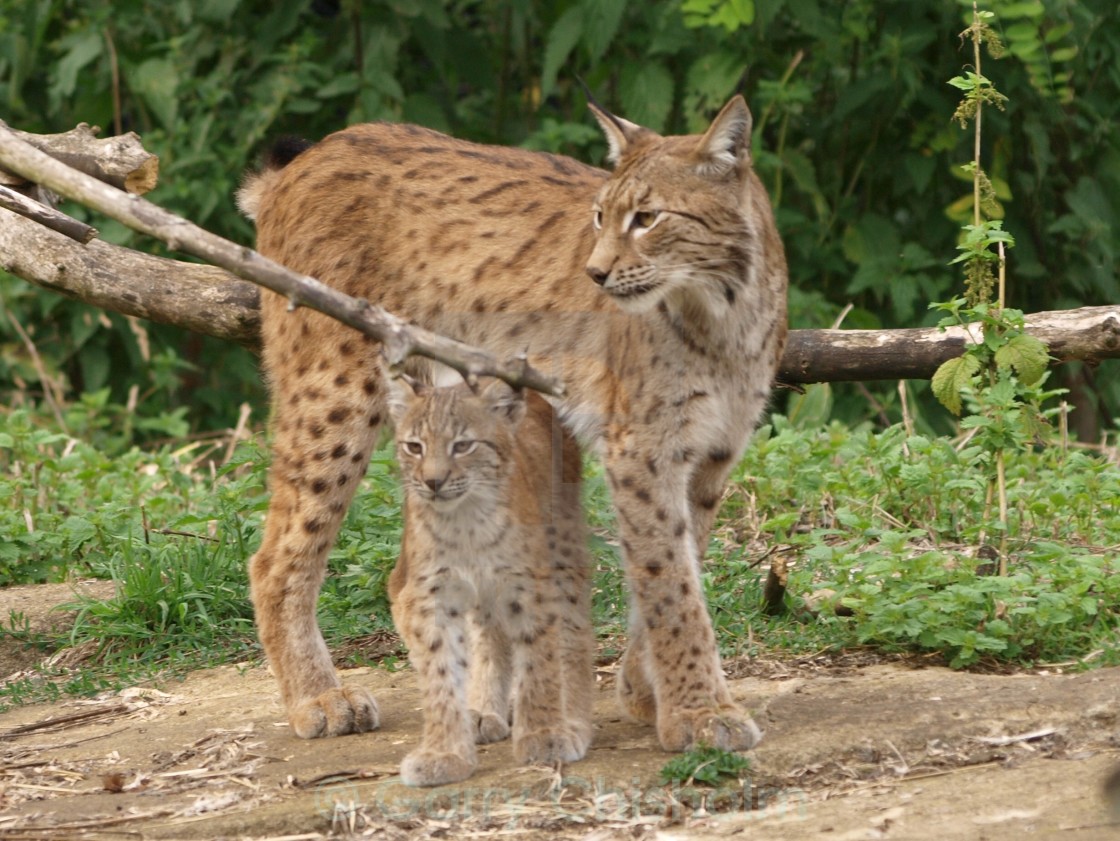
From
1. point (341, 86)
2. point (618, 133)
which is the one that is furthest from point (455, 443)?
point (341, 86)

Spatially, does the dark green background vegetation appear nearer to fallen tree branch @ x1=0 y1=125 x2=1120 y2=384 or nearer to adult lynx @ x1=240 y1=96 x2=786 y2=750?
fallen tree branch @ x1=0 y1=125 x2=1120 y2=384

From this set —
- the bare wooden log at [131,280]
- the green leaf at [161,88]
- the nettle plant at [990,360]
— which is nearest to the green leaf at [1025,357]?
the nettle plant at [990,360]

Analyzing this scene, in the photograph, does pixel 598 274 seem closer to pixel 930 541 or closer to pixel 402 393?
pixel 402 393

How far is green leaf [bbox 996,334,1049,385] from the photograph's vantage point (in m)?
4.79

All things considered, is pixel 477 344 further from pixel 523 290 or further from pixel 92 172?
pixel 92 172

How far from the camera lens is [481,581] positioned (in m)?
4.10

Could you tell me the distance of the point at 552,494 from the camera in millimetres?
4379

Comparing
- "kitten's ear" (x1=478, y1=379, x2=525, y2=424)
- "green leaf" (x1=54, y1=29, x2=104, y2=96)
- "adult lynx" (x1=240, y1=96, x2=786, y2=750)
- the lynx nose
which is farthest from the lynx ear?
"green leaf" (x1=54, y1=29, x2=104, y2=96)

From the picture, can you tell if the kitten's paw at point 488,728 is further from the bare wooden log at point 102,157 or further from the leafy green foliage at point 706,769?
the bare wooden log at point 102,157

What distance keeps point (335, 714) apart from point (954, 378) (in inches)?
82.8

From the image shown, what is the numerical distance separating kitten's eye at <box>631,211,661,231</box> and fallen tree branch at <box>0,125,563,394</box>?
1.26m

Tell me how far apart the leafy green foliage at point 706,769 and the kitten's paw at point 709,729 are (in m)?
0.10

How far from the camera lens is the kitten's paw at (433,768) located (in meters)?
3.84

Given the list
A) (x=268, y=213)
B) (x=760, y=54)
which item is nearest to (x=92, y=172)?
(x=268, y=213)
